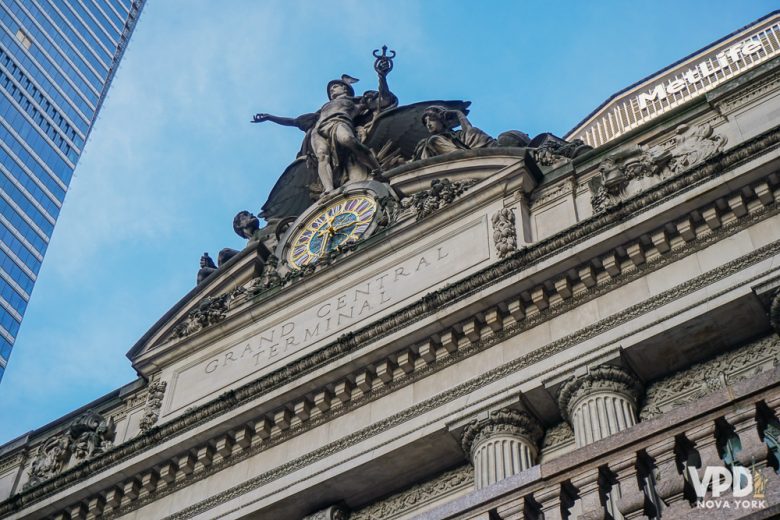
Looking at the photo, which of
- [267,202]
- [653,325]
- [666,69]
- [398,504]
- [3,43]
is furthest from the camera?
[3,43]

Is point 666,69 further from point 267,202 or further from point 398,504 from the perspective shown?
point 398,504

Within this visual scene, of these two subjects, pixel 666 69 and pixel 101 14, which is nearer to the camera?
pixel 666 69

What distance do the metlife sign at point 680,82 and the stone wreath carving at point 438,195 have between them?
2024 cm

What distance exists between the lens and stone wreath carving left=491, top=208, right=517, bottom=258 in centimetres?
2212

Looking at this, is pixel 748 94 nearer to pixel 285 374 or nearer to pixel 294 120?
pixel 285 374

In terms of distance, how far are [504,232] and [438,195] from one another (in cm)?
230

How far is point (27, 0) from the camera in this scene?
7731cm

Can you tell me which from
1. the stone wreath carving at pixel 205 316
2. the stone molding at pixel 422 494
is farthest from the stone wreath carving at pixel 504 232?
the stone wreath carving at pixel 205 316

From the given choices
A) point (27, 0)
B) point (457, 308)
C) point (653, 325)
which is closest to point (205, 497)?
point (457, 308)

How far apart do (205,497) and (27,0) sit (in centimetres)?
6109

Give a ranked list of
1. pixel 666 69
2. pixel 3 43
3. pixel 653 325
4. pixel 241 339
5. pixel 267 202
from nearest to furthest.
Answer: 1. pixel 653 325
2. pixel 241 339
3. pixel 267 202
4. pixel 666 69
5. pixel 3 43


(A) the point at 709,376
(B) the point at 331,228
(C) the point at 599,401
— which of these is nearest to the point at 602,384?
(C) the point at 599,401

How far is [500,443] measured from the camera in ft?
63.8

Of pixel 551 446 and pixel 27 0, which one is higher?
pixel 27 0
